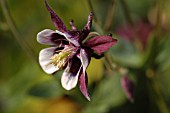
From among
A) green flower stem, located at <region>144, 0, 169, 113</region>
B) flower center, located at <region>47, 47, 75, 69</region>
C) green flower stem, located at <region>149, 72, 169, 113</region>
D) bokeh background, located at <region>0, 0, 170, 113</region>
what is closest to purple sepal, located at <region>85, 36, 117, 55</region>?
flower center, located at <region>47, 47, 75, 69</region>

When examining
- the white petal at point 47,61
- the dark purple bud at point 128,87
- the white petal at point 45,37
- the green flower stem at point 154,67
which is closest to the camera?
the white petal at point 45,37

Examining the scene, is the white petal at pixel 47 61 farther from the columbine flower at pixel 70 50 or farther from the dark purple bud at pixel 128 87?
the dark purple bud at pixel 128 87

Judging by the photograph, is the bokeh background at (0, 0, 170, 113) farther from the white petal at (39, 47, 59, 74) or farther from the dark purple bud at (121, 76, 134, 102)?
the white petal at (39, 47, 59, 74)

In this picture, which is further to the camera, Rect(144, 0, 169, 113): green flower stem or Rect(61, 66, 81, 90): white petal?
Rect(144, 0, 169, 113): green flower stem

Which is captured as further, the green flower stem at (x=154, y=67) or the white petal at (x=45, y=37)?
the green flower stem at (x=154, y=67)

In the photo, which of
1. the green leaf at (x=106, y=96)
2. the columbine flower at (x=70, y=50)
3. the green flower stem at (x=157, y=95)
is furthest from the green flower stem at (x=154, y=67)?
the columbine flower at (x=70, y=50)

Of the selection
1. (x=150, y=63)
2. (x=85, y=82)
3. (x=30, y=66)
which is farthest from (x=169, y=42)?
(x=30, y=66)

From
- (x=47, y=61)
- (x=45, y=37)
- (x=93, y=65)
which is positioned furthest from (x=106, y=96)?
(x=45, y=37)

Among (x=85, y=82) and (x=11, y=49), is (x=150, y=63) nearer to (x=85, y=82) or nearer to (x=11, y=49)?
(x=85, y=82)
